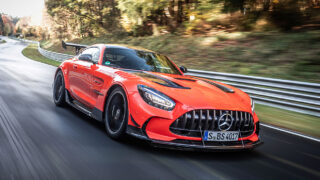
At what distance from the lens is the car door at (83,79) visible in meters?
4.83

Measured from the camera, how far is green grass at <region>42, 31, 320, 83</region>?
10.0 m

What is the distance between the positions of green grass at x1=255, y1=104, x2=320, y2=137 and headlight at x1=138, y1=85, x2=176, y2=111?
322 cm

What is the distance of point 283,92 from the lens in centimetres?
723

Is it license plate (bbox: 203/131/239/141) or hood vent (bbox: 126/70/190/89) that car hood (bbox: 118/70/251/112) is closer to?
hood vent (bbox: 126/70/190/89)

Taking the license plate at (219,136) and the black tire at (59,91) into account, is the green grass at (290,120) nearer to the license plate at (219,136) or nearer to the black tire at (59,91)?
the license plate at (219,136)

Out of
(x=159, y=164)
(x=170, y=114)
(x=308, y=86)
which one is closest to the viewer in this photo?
(x=159, y=164)

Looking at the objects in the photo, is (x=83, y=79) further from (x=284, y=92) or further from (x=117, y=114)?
(x=284, y=92)

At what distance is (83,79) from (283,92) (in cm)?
462

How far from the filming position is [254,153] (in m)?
3.89

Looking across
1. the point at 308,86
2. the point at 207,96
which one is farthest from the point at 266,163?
the point at 308,86

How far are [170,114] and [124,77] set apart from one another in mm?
965

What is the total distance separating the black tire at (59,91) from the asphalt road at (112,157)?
981 mm

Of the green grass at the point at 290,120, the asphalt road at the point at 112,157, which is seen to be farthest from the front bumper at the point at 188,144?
the green grass at the point at 290,120

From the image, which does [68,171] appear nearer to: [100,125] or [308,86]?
[100,125]
